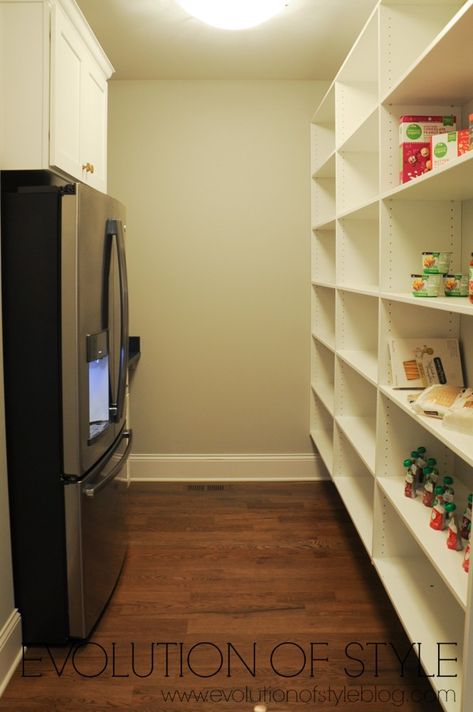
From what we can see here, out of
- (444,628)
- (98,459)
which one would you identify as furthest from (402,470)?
(98,459)

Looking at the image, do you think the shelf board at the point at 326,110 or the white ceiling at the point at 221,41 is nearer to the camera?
the white ceiling at the point at 221,41

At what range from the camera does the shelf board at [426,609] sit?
5.25 ft

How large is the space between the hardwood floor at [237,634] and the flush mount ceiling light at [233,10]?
246 cm

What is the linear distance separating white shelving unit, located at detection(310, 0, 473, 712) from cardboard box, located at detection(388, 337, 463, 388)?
0.15 ft

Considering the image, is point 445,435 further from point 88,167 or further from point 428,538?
point 88,167

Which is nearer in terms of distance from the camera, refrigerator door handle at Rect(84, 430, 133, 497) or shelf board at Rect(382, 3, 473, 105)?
shelf board at Rect(382, 3, 473, 105)

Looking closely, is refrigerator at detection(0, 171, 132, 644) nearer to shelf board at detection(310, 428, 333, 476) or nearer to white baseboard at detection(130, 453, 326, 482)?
shelf board at detection(310, 428, 333, 476)

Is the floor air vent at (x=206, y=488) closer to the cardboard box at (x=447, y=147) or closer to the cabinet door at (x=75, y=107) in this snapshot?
the cabinet door at (x=75, y=107)

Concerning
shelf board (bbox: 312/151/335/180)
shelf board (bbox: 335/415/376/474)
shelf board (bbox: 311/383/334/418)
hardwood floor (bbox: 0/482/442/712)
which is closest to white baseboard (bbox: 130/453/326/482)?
shelf board (bbox: 311/383/334/418)

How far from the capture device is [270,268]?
3.87m

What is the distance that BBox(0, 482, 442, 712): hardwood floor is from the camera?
1.92 m

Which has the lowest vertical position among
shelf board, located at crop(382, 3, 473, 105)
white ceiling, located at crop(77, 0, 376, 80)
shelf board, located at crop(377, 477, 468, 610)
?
shelf board, located at crop(377, 477, 468, 610)

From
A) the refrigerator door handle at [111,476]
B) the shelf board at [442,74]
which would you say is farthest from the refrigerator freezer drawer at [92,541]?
the shelf board at [442,74]

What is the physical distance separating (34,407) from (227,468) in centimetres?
211
